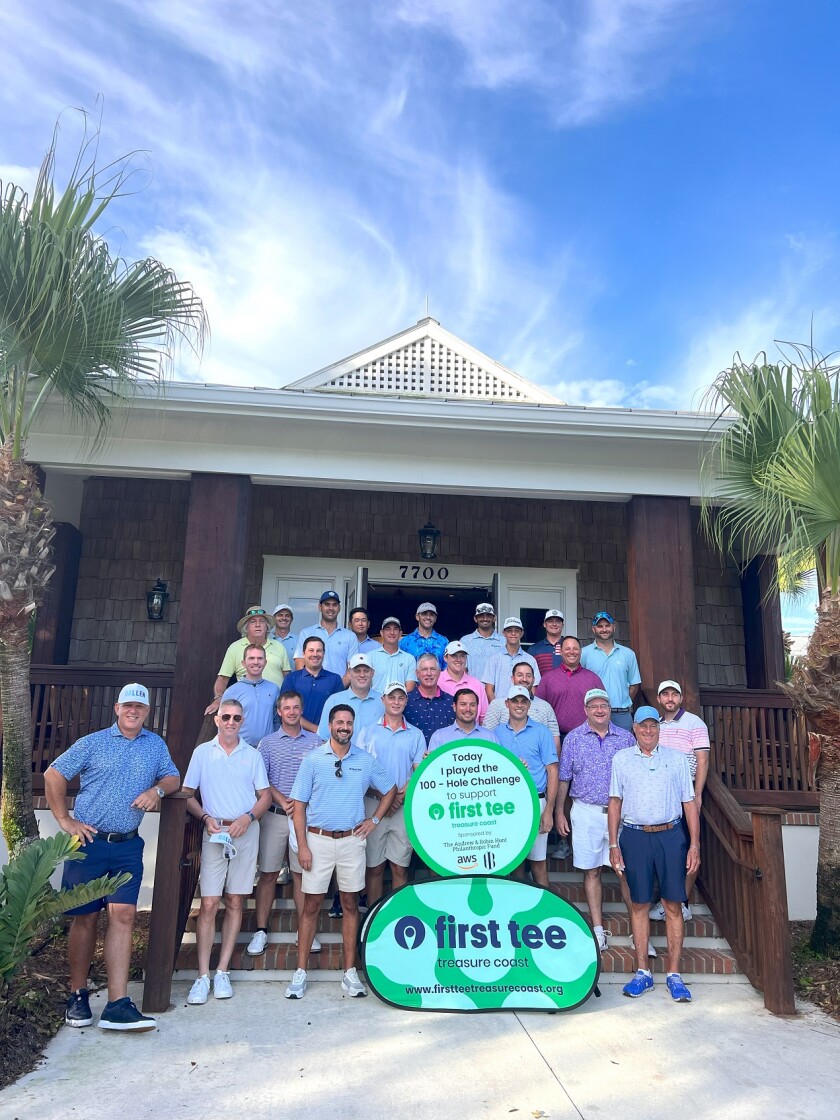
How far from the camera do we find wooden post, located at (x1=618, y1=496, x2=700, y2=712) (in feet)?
19.9

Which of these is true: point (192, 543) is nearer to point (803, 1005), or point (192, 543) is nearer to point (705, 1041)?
point (705, 1041)

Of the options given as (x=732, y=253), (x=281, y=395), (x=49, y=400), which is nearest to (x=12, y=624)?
(x=49, y=400)

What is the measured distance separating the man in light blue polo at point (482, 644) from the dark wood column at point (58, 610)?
4145 mm

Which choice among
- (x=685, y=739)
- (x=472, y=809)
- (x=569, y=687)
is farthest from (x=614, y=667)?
(x=472, y=809)

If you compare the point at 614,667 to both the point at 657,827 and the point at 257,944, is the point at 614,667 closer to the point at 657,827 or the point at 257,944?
the point at 657,827

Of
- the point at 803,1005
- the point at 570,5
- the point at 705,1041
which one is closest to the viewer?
the point at 705,1041

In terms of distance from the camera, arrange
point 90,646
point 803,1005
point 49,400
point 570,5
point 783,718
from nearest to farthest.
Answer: point 803,1005 < point 49,400 < point 783,718 < point 90,646 < point 570,5

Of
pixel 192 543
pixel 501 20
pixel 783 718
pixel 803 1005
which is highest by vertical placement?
pixel 501 20

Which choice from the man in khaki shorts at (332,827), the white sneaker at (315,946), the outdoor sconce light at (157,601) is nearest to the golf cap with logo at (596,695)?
the man in khaki shorts at (332,827)

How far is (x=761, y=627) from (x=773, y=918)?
455 centimetres

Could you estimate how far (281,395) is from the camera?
5832 mm

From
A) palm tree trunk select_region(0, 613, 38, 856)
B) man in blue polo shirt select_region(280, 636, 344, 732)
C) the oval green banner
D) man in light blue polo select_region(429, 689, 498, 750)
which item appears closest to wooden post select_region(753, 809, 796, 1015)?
the oval green banner

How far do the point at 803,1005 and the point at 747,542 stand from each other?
497cm

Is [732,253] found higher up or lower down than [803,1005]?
higher up
